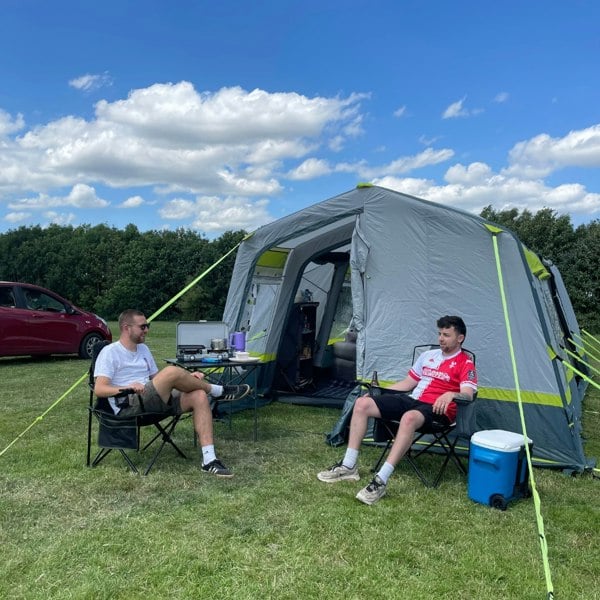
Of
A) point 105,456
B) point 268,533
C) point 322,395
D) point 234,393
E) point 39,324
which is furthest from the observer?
point 39,324

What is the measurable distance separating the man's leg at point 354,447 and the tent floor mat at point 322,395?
80.8 inches

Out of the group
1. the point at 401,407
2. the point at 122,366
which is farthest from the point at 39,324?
the point at 401,407

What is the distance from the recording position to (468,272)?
4184mm

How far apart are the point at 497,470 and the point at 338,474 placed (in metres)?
0.98

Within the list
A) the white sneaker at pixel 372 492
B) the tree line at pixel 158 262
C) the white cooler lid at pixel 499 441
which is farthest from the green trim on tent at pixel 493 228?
the tree line at pixel 158 262

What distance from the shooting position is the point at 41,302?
27.1 feet

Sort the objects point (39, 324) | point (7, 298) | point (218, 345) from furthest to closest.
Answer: point (39, 324) < point (7, 298) < point (218, 345)

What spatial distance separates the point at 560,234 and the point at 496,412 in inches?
694

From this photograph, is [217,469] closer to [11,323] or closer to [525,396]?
[525,396]

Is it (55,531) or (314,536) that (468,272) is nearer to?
(314,536)

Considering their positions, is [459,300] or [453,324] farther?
[459,300]

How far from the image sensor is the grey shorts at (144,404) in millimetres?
3520

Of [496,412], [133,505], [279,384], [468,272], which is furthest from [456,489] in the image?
[279,384]

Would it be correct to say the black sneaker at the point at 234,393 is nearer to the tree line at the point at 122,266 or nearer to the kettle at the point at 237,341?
the kettle at the point at 237,341
